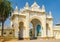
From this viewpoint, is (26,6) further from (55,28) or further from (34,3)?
(55,28)

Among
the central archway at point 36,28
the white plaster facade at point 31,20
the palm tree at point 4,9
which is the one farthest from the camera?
the central archway at point 36,28

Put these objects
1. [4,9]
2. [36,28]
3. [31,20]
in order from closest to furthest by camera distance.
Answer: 1. [4,9]
2. [31,20]
3. [36,28]

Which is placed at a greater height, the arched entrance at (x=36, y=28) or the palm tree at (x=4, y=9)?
the palm tree at (x=4, y=9)

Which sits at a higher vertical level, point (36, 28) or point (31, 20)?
point (31, 20)

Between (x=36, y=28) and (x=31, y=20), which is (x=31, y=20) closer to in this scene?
(x=31, y=20)

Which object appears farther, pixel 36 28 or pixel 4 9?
pixel 36 28

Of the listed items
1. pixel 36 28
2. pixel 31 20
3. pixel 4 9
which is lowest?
pixel 36 28

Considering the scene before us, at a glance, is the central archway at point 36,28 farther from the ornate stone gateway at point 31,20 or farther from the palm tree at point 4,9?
the palm tree at point 4,9

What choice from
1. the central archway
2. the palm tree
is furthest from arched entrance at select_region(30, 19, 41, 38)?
the palm tree

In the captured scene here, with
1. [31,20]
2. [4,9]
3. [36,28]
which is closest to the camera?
[4,9]

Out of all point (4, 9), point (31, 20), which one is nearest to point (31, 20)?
point (31, 20)

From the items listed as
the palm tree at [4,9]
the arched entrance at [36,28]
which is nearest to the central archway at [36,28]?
the arched entrance at [36,28]

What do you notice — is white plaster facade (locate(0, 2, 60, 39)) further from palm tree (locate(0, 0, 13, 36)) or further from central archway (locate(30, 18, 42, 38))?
palm tree (locate(0, 0, 13, 36))

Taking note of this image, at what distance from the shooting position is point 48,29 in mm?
36125
